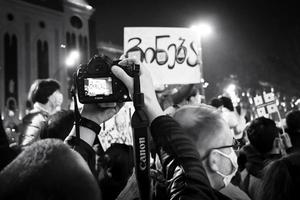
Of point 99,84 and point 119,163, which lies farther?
point 119,163

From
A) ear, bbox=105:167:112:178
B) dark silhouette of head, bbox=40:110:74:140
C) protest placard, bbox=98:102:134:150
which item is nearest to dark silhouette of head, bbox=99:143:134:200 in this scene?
ear, bbox=105:167:112:178

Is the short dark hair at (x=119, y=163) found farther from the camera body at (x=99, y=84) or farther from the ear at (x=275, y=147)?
the camera body at (x=99, y=84)

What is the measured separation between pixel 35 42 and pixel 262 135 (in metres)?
53.7

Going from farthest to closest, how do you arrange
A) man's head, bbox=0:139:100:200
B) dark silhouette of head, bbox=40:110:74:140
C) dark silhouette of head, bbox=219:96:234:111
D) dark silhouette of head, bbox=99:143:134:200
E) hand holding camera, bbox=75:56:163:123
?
1. dark silhouette of head, bbox=219:96:234:111
2. dark silhouette of head, bbox=99:143:134:200
3. dark silhouette of head, bbox=40:110:74:140
4. hand holding camera, bbox=75:56:163:123
5. man's head, bbox=0:139:100:200

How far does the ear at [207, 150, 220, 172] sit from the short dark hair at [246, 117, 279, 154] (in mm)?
2019

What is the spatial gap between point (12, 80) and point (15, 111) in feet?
14.8

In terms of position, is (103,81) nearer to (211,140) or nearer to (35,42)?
(211,140)

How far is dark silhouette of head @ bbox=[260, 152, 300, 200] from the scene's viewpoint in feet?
8.34

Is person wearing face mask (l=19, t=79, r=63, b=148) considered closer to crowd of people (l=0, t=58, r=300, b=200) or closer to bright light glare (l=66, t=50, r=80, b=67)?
crowd of people (l=0, t=58, r=300, b=200)

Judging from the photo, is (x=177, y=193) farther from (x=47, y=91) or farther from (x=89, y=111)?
(x=47, y=91)

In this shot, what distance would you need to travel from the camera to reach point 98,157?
4.01 metres

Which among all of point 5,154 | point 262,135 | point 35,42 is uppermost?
point 35,42

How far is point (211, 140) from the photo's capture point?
2.26 m

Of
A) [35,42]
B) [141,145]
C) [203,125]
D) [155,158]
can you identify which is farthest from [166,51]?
[35,42]
